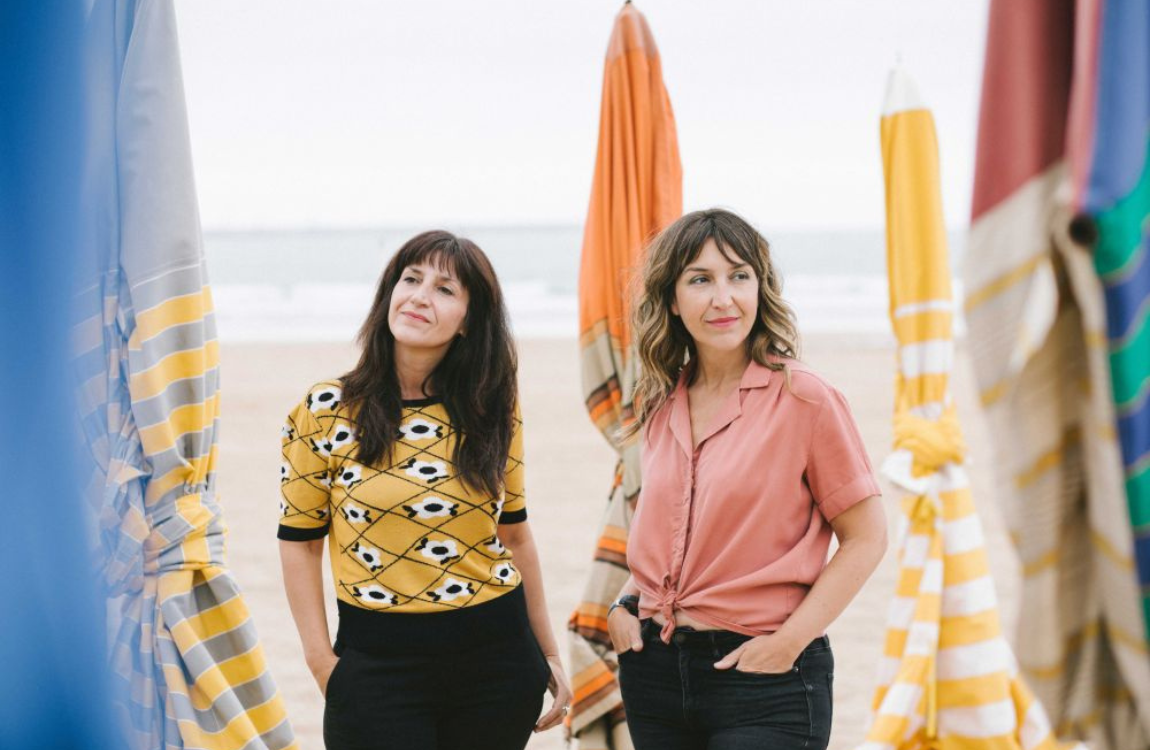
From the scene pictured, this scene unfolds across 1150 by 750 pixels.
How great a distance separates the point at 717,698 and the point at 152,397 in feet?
4.62


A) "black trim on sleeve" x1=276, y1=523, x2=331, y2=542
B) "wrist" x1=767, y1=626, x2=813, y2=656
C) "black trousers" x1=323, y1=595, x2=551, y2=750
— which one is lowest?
"black trousers" x1=323, y1=595, x2=551, y2=750

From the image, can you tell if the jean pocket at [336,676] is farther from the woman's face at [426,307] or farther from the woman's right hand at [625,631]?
the woman's face at [426,307]

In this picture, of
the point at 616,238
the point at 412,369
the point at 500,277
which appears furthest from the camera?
the point at 500,277

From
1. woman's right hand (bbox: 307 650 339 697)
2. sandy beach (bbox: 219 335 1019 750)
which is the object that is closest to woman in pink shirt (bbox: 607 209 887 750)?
woman's right hand (bbox: 307 650 339 697)

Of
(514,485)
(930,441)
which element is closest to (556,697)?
(514,485)

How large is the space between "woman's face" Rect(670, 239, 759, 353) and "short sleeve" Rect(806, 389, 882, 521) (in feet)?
0.90

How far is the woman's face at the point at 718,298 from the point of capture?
7.63 ft

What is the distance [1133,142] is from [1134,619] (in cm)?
58

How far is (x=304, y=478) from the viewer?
2439mm

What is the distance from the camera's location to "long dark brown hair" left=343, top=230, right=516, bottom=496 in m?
2.44

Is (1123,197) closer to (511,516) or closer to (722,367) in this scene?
(722,367)

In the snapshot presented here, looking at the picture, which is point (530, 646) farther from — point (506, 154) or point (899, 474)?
point (506, 154)

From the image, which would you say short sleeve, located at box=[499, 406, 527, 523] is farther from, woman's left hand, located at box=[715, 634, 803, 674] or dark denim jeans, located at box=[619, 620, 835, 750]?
woman's left hand, located at box=[715, 634, 803, 674]

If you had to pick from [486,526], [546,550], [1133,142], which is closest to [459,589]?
[486,526]
